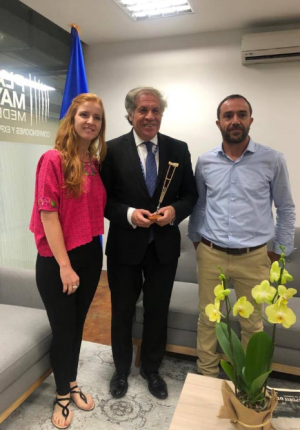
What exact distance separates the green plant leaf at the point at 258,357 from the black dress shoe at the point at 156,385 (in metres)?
0.94

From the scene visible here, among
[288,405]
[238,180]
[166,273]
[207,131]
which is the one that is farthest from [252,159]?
[207,131]

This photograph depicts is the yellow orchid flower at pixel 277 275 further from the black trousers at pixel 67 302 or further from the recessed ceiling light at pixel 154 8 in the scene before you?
the recessed ceiling light at pixel 154 8

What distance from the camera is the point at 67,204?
1493 mm

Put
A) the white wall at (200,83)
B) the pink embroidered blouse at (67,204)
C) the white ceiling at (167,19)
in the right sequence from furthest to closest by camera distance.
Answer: the white wall at (200,83) → the white ceiling at (167,19) → the pink embroidered blouse at (67,204)

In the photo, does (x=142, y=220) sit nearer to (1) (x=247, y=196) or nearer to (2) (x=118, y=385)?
(1) (x=247, y=196)

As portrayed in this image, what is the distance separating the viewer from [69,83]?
2943 mm

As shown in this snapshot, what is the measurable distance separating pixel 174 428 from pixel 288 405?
41cm

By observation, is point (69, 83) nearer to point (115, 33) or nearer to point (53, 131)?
point (53, 131)

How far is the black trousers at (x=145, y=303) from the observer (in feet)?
5.92

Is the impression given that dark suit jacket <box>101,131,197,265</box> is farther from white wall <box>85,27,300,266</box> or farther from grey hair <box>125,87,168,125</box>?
white wall <box>85,27,300,266</box>

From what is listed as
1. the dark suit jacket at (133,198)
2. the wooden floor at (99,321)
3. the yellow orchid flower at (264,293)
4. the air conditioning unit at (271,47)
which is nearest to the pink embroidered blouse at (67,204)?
the dark suit jacket at (133,198)

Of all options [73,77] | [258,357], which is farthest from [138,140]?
[73,77]

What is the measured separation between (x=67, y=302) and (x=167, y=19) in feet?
8.90

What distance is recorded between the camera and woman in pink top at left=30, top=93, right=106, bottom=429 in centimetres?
146
